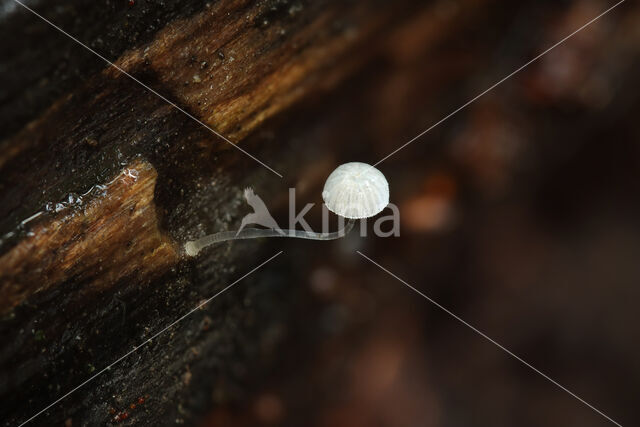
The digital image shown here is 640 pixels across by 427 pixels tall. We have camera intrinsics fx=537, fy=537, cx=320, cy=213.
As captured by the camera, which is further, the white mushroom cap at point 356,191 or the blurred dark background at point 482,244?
the blurred dark background at point 482,244

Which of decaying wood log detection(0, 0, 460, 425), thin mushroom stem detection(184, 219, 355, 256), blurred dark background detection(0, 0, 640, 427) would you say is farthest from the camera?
blurred dark background detection(0, 0, 640, 427)

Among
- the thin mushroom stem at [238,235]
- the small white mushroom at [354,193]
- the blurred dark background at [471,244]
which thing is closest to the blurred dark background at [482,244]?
the blurred dark background at [471,244]

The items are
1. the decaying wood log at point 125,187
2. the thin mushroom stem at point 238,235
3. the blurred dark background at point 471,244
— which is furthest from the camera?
the blurred dark background at point 471,244

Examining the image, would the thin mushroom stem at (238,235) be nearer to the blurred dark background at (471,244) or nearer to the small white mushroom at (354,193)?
the small white mushroom at (354,193)

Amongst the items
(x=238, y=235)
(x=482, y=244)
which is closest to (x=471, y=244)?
(x=482, y=244)

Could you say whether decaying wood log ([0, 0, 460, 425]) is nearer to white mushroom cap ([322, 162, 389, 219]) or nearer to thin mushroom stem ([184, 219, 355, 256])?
thin mushroom stem ([184, 219, 355, 256])

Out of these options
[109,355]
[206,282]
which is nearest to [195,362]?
[206,282]

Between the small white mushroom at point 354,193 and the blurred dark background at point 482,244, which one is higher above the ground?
the small white mushroom at point 354,193

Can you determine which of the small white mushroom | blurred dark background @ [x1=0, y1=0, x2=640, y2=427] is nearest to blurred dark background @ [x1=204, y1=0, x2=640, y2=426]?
blurred dark background @ [x1=0, y1=0, x2=640, y2=427]

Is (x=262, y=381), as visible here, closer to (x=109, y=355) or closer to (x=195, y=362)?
(x=195, y=362)
